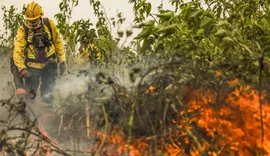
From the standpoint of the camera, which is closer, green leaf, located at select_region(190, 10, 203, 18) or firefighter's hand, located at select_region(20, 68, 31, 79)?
green leaf, located at select_region(190, 10, 203, 18)

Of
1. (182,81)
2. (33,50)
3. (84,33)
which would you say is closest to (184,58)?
(182,81)

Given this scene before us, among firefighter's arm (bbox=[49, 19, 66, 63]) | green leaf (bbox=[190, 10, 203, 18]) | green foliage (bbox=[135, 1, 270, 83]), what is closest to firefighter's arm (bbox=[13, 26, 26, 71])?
firefighter's arm (bbox=[49, 19, 66, 63])

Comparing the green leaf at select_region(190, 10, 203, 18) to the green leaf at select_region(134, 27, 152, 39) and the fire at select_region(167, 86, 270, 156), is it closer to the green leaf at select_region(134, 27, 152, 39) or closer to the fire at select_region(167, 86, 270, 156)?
the green leaf at select_region(134, 27, 152, 39)

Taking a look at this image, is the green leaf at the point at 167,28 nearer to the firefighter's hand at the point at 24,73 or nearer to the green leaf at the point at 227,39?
the green leaf at the point at 227,39

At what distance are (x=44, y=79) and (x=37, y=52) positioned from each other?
45 centimetres

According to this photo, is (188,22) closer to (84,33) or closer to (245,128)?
(245,128)

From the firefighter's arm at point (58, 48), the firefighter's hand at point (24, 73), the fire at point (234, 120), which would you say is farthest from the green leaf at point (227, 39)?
the firefighter's arm at point (58, 48)

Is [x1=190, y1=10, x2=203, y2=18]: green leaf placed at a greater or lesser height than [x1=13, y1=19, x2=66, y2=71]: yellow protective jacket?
greater

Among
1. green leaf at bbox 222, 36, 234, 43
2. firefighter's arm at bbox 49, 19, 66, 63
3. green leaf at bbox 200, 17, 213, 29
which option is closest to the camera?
green leaf at bbox 222, 36, 234, 43

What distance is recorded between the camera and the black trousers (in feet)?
22.5

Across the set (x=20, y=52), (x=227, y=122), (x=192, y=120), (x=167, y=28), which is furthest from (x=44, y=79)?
(x=227, y=122)

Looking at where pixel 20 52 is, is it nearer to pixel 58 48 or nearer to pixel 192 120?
pixel 58 48

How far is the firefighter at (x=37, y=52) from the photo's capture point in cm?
658

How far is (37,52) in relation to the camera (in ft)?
22.2
